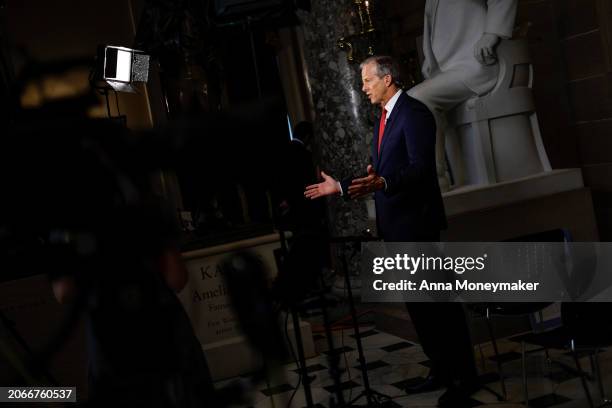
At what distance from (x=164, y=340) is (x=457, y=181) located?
5.84 metres

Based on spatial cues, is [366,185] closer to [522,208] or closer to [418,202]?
[418,202]

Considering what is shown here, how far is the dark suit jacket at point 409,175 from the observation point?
4.04 meters

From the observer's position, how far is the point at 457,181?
251 inches

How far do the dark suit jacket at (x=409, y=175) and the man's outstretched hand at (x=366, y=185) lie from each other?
7 centimetres

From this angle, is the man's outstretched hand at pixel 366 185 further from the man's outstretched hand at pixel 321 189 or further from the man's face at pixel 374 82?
the man's face at pixel 374 82

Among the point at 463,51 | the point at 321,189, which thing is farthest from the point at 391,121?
the point at 463,51

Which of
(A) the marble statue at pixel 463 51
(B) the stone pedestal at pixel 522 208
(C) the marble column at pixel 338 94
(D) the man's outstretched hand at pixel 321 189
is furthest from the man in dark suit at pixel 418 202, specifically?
(C) the marble column at pixel 338 94

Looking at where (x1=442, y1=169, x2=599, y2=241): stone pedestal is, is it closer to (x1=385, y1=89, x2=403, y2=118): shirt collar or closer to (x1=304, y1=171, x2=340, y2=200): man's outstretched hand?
(x1=385, y1=89, x2=403, y2=118): shirt collar

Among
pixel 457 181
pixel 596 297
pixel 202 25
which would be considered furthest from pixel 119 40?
pixel 596 297

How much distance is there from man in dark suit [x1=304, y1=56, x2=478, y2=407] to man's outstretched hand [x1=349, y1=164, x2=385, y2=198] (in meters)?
0.08

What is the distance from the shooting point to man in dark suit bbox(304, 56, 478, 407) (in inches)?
161

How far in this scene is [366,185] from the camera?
3900 mm

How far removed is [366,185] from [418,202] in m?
0.40

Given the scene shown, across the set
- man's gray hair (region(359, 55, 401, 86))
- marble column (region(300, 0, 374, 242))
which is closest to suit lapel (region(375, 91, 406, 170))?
man's gray hair (region(359, 55, 401, 86))
